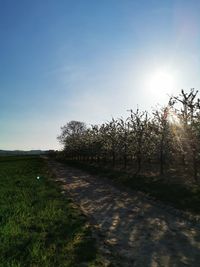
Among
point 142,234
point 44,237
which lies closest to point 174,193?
point 142,234

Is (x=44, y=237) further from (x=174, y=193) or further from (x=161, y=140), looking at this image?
(x=161, y=140)

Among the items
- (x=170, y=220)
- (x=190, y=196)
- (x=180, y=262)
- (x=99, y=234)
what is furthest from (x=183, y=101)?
(x=180, y=262)

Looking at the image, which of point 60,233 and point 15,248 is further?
point 60,233

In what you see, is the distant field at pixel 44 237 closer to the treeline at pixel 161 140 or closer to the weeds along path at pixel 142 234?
the weeds along path at pixel 142 234

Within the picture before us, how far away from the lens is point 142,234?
503 inches

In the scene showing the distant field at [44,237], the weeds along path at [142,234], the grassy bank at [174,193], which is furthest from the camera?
the grassy bank at [174,193]

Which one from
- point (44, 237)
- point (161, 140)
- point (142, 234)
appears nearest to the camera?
point (44, 237)

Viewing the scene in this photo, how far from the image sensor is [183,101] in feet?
116

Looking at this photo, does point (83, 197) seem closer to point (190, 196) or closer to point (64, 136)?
point (190, 196)

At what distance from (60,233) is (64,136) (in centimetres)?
15263

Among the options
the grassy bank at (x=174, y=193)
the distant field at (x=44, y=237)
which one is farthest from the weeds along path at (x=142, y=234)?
the grassy bank at (x=174, y=193)

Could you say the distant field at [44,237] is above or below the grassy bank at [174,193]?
below

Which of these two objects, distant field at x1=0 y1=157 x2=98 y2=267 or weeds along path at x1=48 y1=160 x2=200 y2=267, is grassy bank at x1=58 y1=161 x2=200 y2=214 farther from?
distant field at x1=0 y1=157 x2=98 y2=267

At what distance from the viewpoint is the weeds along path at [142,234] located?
32.1 feet
